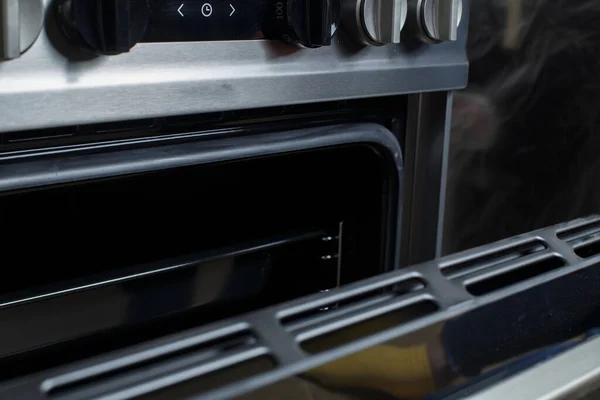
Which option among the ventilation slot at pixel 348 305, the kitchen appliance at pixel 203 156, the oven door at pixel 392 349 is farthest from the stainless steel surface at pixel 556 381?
the kitchen appliance at pixel 203 156

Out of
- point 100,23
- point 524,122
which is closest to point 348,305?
point 100,23

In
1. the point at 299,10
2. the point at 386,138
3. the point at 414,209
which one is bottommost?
the point at 414,209

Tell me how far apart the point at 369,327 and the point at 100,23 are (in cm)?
25

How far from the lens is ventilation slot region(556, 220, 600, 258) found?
58 cm

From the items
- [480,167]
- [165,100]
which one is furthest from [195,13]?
[480,167]

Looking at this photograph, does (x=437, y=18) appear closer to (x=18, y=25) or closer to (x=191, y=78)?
(x=191, y=78)

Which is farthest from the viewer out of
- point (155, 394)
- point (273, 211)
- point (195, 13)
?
point (273, 211)

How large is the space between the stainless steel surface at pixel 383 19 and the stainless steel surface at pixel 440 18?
0.14ft

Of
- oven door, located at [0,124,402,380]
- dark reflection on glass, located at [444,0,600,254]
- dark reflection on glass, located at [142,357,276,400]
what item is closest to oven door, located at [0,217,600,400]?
dark reflection on glass, located at [142,357,276,400]

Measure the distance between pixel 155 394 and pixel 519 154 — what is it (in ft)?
2.02

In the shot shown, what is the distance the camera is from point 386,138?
636 mm

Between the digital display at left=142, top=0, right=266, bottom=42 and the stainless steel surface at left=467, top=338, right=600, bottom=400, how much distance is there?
298mm

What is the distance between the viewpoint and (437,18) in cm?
58

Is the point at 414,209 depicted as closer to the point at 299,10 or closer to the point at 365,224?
the point at 365,224
